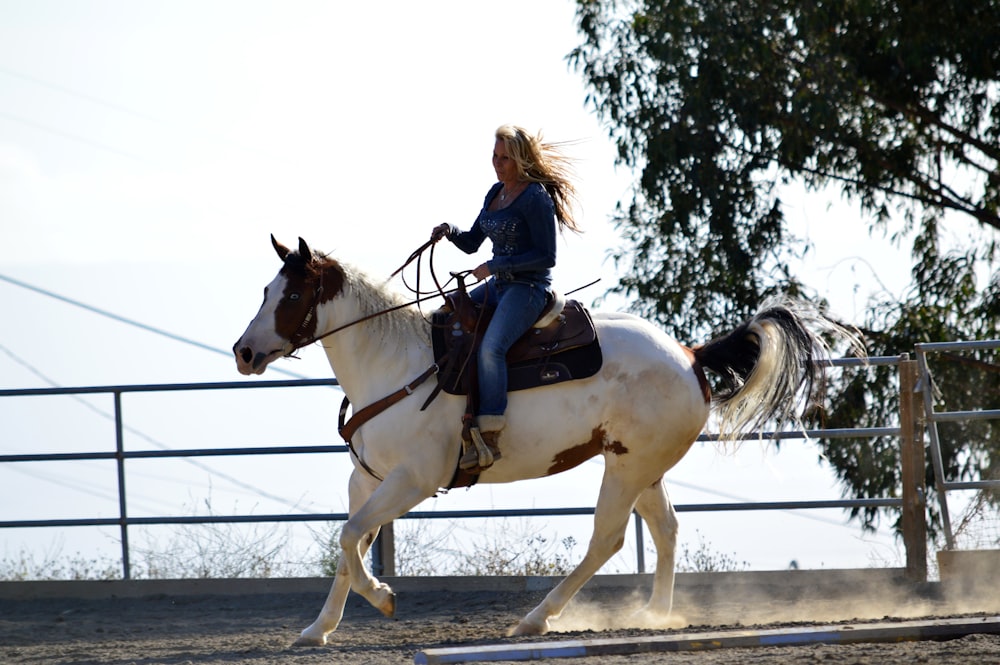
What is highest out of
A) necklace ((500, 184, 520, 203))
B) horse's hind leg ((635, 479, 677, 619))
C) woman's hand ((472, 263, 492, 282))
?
necklace ((500, 184, 520, 203))

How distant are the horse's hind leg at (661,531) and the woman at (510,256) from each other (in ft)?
3.58

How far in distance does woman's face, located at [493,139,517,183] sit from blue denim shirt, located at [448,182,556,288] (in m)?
0.12

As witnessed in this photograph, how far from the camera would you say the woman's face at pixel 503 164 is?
248 inches

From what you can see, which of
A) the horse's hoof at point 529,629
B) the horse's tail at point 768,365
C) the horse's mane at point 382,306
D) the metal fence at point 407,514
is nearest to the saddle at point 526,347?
the horse's mane at point 382,306

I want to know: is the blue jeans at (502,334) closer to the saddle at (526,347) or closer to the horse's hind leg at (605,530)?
the saddle at (526,347)

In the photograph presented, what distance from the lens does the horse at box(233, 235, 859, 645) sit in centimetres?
Answer: 615

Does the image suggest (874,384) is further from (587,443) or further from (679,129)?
(587,443)

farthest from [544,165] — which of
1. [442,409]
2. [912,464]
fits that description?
[912,464]

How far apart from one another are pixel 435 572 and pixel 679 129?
281 inches

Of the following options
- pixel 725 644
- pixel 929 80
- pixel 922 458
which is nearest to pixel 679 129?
pixel 929 80

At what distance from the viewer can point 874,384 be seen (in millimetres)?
14039

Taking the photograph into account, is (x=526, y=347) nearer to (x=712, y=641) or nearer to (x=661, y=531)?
(x=661, y=531)

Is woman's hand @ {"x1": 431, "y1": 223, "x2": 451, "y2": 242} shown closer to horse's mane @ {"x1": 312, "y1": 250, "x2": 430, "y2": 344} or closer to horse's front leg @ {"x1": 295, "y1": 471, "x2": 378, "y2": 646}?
horse's mane @ {"x1": 312, "y1": 250, "x2": 430, "y2": 344}

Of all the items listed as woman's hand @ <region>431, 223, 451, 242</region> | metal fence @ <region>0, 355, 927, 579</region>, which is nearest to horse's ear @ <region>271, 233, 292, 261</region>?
woman's hand @ <region>431, 223, 451, 242</region>
